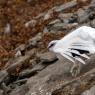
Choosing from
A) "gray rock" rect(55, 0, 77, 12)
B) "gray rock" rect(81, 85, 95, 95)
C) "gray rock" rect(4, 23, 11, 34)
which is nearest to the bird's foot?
"gray rock" rect(81, 85, 95, 95)

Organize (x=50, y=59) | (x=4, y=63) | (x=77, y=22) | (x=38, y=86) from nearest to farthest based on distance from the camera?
1. (x=38, y=86)
2. (x=50, y=59)
3. (x=4, y=63)
4. (x=77, y=22)

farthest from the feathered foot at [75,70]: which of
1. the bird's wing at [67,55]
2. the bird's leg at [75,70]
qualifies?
the bird's wing at [67,55]

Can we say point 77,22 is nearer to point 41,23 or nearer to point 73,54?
point 41,23

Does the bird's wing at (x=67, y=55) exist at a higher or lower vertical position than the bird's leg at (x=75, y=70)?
higher

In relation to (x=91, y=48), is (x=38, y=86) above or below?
below

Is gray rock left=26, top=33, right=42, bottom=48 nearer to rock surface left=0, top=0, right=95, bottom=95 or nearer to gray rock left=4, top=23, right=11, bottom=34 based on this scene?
rock surface left=0, top=0, right=95, bottom=95

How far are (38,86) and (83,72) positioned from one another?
1.25 meters

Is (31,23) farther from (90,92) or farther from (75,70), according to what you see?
(90,92)

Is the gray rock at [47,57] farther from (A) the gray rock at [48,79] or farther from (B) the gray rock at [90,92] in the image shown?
(B) the gray rock at [90,92]

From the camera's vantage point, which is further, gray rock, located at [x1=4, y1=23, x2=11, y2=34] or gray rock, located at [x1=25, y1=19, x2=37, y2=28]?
gray rock, located at [x1=4, y1=23, x2=11, y2=34]

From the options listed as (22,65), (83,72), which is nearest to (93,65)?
(83,72)

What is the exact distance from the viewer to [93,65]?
1142 centimetres

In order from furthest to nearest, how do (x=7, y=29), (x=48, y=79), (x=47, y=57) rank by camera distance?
(x=7, y=29), (x=47, y=57), (x=48, y=79)

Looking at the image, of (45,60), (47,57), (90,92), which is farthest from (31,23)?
(90,92)
